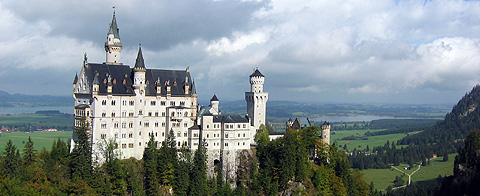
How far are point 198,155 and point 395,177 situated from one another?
104447 mm

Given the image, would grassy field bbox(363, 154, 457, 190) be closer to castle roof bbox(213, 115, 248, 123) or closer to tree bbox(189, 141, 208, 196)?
castle roof bbox(213, 115, 248, 123)

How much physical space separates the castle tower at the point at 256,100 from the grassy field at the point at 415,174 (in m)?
70.6

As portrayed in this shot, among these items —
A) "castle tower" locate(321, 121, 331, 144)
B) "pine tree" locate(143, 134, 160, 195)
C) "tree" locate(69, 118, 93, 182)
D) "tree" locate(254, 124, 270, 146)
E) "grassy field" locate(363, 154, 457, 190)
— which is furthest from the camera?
"grassy field" locate(363, 154, 457, 190)

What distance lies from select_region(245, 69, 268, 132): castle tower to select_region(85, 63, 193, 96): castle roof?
608 inches

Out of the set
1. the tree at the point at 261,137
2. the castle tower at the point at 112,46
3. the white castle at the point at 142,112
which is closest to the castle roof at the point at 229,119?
the white castle at the point at 142,112

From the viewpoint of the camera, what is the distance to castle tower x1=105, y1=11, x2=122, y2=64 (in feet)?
314

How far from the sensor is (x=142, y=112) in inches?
3565

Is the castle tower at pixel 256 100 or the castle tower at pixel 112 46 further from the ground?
the castle tower at pixel 112 46

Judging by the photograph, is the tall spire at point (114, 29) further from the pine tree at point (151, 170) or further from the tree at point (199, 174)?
the tree at point (199, 174)

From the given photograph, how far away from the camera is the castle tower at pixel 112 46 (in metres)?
95.8

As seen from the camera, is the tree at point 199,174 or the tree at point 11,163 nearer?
the tree at point 11,163

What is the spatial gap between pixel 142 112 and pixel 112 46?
605 inches

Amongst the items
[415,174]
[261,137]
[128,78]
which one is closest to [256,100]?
[261,137]

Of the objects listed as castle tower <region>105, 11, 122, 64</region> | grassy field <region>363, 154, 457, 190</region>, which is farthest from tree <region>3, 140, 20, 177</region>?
grassy field <region>363, 154, 457, 190</region>
